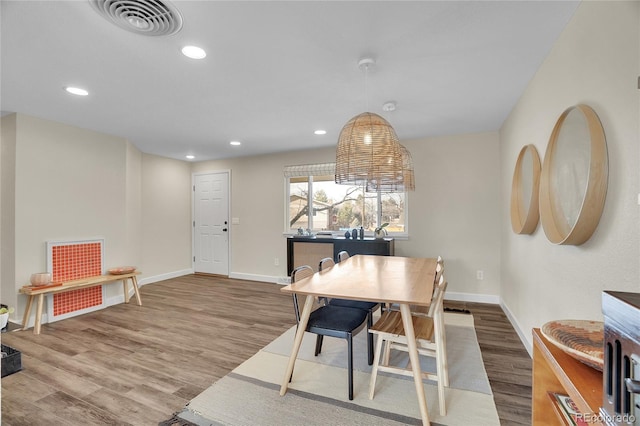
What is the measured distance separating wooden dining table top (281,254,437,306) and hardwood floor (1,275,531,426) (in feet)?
2.82

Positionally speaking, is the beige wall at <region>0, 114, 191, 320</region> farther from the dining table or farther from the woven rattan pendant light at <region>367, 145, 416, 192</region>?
the woven rattan pendant light at <region>367, 145, 416, 192</region>

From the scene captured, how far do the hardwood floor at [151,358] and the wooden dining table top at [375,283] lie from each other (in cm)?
86

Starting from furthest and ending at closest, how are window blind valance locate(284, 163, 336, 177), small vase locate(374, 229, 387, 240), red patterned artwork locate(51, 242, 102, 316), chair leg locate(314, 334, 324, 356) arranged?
window blind valance locate(284, 163, 336, 177) < small vase locate(374, 229, 387, 240) < red patterned artwork locate(51, 242, 102, 316) < chair leg locate(314, 334, 324, 356)

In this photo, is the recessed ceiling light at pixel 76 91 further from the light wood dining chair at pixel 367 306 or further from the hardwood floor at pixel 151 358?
the light wood dining chair at pixel 367 306

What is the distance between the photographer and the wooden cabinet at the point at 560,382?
716 mm

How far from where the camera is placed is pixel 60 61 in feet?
7.00

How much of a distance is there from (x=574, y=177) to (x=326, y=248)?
333 cm

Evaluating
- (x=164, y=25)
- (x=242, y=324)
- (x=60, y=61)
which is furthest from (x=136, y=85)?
(x=242, y=324)

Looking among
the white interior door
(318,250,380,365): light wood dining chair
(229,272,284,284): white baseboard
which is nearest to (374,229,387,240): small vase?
(318,250,380,365): light wood dining chair

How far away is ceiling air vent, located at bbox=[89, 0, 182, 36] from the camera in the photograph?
1.55m

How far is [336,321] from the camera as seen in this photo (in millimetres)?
2115

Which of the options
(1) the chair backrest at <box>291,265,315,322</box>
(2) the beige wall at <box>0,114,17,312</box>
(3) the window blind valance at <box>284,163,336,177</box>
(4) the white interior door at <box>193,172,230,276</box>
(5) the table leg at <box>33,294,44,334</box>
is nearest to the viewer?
(1) the chair backrest at <box>291,265,315,322</box>

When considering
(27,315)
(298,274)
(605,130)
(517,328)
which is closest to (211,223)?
(27,315)

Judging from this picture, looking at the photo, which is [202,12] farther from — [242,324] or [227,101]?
[242,324]
